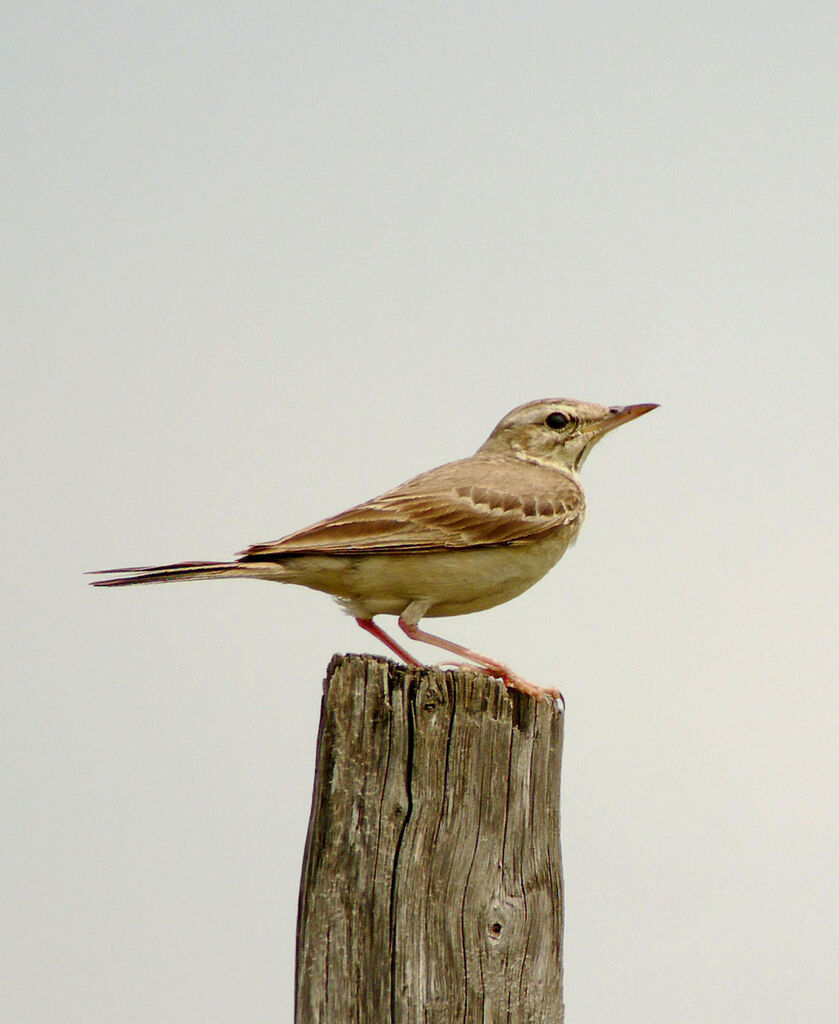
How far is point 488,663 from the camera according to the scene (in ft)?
24.2

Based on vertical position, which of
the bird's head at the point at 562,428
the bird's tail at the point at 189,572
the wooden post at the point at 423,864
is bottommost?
the wooden post at the point at 423,864

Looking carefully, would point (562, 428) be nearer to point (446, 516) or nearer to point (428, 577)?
point (446, 516)

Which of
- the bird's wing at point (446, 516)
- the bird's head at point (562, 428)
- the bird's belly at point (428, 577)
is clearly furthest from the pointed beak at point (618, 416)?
the bird's belly at point (428, 577)

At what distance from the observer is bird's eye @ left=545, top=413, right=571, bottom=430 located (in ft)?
31.8

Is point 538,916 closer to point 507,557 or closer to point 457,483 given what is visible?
point 507,557

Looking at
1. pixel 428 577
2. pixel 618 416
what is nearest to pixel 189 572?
pixel 428 577

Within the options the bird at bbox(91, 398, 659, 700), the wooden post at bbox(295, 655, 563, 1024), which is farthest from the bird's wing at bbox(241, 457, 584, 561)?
the wooden post at bbox(295, 655, 563, 1024)

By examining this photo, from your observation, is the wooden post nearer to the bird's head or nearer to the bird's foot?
the bird's foot

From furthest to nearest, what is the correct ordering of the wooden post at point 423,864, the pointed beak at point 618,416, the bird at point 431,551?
the pointed beak at point 618,416 → the bird at point 431,551 → the wooden post at point 423,864

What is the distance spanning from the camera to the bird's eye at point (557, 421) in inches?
381

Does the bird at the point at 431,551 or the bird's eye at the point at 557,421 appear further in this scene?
the bird's eye at the point at 557,421

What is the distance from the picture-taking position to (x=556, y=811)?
230 inches

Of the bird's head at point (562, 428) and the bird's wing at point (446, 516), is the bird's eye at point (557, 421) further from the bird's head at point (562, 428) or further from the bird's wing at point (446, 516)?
the bird's wing at point (446, 516)

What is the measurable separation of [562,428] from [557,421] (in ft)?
0.22
